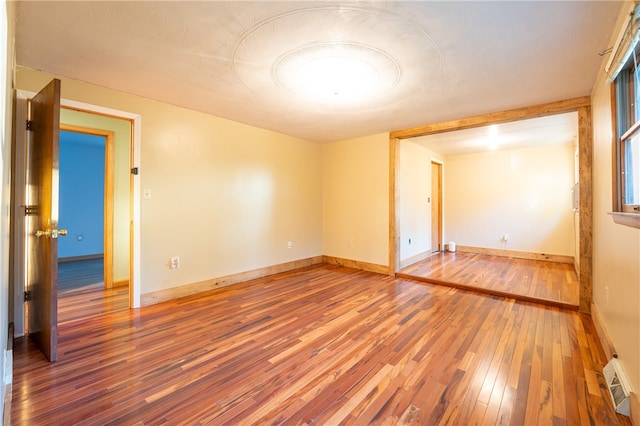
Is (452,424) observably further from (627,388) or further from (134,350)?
(134,350)

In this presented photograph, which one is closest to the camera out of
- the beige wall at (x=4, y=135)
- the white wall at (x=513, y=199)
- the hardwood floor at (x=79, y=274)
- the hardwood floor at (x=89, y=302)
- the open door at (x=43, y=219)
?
the beige wall at (x=4, y=135)

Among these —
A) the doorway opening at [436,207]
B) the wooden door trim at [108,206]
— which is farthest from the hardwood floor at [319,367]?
the doorway opening at [436,207]

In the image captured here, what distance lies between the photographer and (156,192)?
3.13 metres

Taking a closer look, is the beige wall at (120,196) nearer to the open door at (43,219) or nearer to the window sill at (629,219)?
the open door at (43,219)

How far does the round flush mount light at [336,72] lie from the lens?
204cm

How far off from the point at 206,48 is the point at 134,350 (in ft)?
7.73

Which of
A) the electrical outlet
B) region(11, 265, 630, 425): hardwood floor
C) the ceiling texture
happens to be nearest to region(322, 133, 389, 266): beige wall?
the ceiling texture

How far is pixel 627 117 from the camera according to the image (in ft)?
6.02

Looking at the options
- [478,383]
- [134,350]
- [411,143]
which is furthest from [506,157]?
[134,350]

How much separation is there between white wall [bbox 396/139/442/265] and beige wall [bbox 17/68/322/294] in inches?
67.2

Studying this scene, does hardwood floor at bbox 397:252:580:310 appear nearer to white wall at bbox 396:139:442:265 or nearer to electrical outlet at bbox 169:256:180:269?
white wall at bbox 396:139:442:265

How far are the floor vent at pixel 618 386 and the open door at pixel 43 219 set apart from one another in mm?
3534

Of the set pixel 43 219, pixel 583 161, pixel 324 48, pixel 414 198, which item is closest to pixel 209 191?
pixel 43 219

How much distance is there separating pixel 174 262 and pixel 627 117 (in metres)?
4.22
